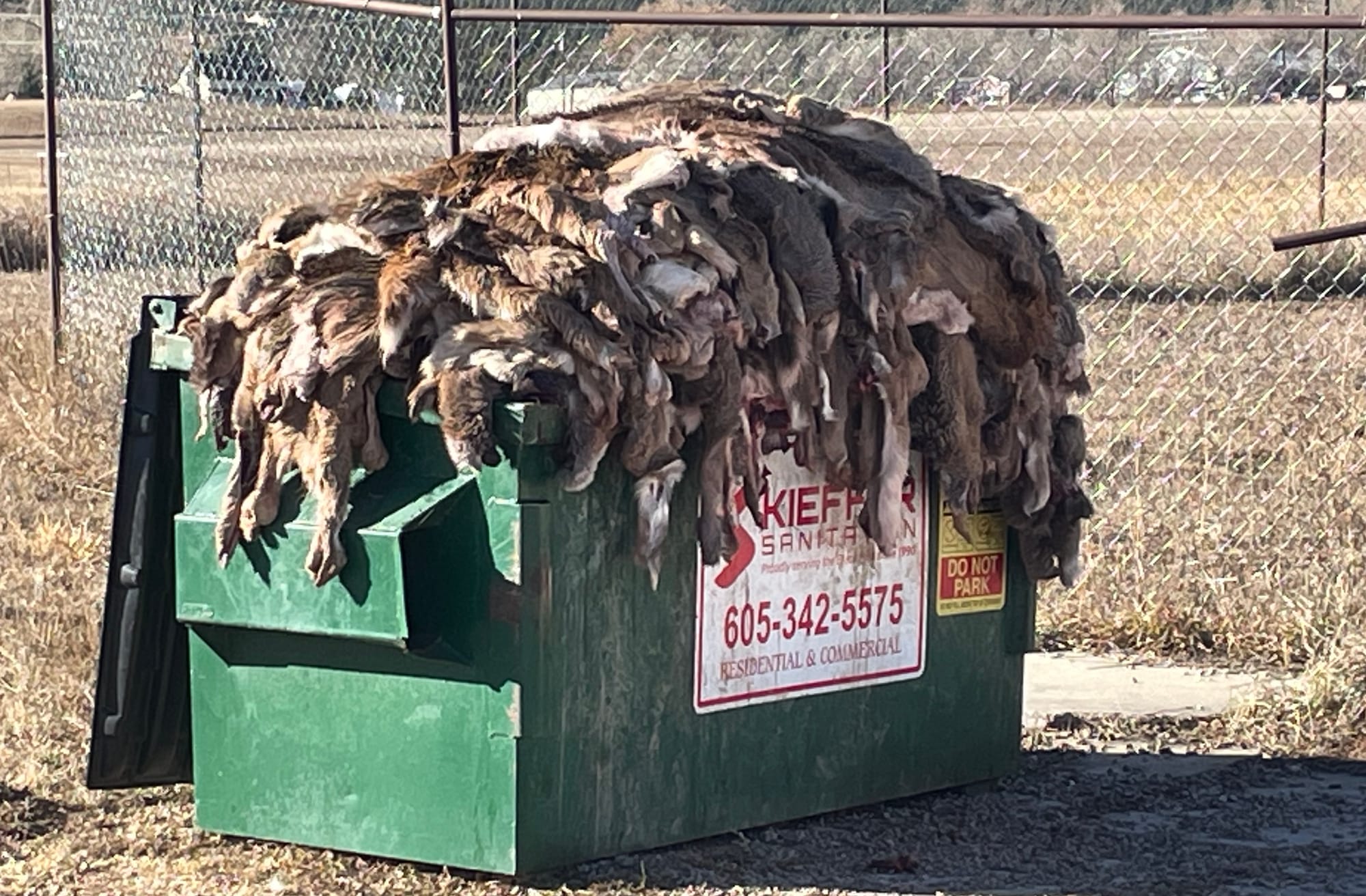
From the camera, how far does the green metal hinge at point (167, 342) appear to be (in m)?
4.97

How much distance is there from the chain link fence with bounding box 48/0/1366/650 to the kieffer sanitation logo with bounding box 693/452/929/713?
221 cm

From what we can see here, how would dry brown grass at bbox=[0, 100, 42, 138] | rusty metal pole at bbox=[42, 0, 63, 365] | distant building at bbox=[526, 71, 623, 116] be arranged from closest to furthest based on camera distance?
distant building at bbox=[526, 71, 623, 116]
rusty metal pole at bbox=[42, 0, 63, 365]
dry brown grass at bbox=[0, 100, 42, 138]

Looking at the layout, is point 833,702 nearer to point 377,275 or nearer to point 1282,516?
point 377,275

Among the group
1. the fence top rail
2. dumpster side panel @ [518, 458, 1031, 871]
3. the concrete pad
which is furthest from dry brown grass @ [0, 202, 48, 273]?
dumpster side panel @ [518, 458, 1031, 871]

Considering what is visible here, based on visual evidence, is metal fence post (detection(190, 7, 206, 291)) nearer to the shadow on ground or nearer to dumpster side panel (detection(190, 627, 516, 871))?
the shadow on ground

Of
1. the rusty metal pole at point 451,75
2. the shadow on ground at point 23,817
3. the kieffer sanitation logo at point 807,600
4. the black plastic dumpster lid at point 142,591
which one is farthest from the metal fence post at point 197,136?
the kieffer sanitation logo at point 807,600

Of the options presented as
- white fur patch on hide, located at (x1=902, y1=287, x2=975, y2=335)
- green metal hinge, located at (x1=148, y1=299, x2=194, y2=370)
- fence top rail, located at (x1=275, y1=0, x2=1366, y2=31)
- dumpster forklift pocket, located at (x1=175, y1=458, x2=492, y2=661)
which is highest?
fence top rail, located at (x1=275, y1=0, x2=1366, y2=31)

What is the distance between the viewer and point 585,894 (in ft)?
15.5

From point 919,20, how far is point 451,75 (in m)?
1.37

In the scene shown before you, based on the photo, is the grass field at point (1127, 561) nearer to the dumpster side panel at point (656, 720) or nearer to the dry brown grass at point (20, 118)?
the dumpster side panel at point (656, 720)

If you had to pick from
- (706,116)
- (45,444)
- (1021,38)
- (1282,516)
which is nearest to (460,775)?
(706,116)

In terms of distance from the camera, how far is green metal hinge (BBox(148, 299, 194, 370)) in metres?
4.97

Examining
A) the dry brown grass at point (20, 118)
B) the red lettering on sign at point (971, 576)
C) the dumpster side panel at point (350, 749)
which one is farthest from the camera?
the dry brown grass at point (20, 118)

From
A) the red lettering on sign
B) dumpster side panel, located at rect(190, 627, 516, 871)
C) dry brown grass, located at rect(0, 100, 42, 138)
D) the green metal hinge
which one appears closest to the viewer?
dumpster side panel, located at rect(190, 627, 516, 871)
